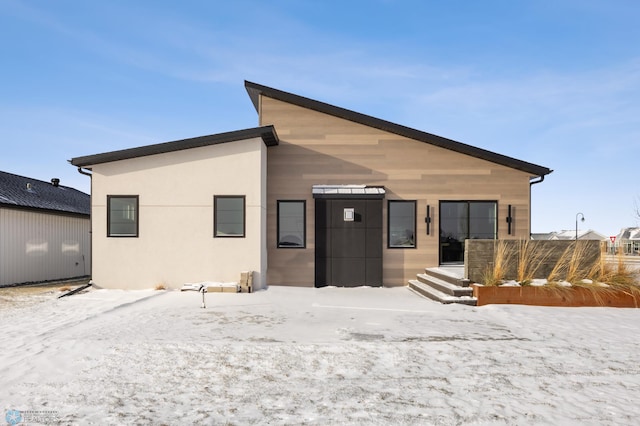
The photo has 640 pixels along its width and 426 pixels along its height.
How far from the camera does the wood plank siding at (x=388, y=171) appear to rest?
11.3 metres

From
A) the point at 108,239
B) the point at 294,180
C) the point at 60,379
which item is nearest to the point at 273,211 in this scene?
the point at 294,180

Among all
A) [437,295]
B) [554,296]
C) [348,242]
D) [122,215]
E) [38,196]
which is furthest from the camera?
[38,196]

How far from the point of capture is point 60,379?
164 inches

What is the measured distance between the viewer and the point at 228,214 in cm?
1020

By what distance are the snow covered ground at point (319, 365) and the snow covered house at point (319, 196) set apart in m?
2.98

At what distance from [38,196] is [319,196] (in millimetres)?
11870

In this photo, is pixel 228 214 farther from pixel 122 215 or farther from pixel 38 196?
pixel 38 196

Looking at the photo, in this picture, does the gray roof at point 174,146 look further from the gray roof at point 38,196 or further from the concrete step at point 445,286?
the concrete step at point 445,286

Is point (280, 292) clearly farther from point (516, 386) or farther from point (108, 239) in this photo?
point (516, 386)

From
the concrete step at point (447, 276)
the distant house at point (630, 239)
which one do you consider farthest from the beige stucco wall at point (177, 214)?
the distant house at point (630, 239)

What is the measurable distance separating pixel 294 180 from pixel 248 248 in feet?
8.22

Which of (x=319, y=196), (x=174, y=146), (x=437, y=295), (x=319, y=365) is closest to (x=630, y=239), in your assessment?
(x=437, y=295)

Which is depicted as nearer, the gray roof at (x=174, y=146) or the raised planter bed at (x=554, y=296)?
the raised planter bed at (x=554, y=296)

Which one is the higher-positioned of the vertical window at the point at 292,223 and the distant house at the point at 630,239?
the vertical window at the point at 292,223
